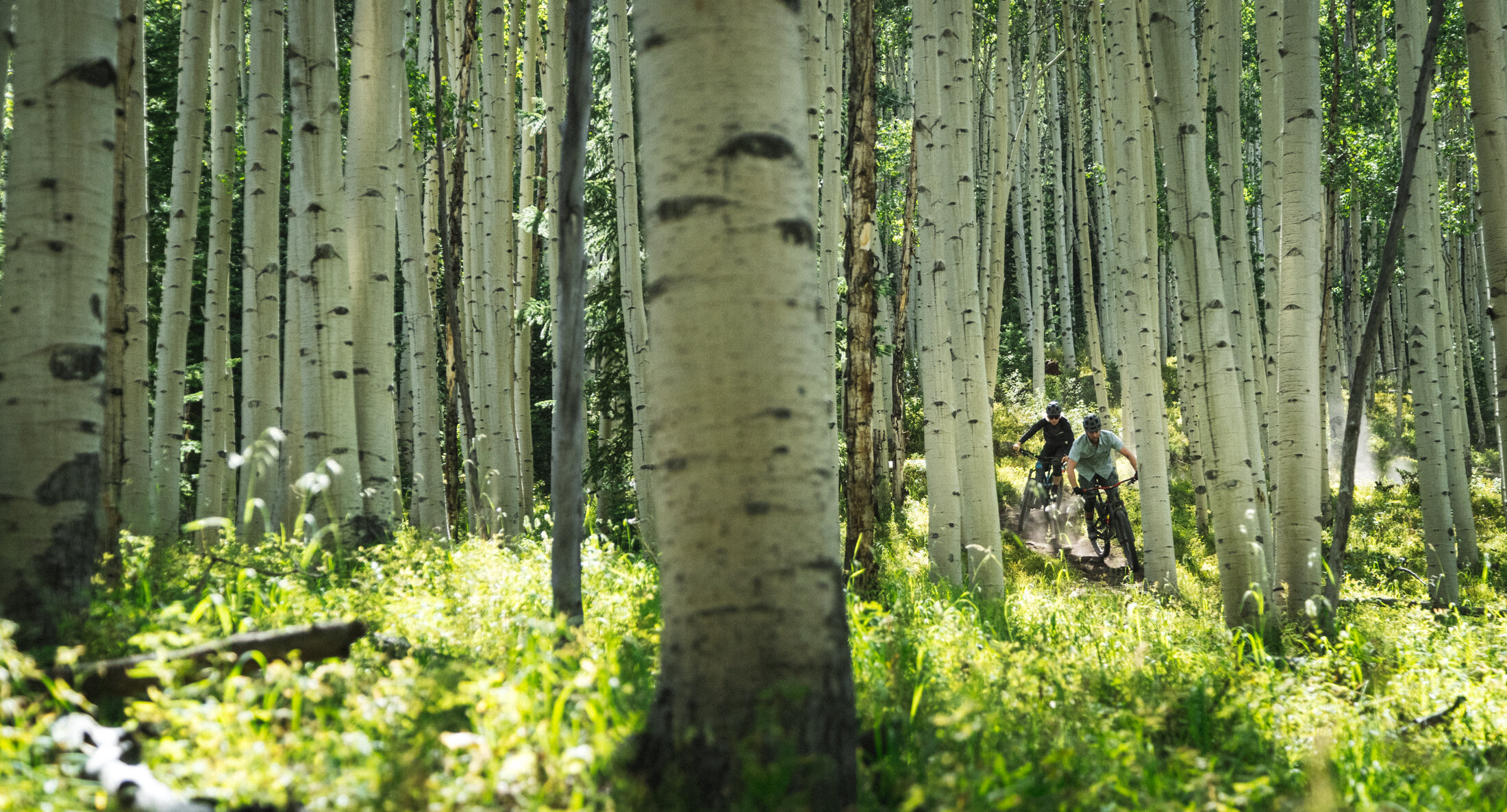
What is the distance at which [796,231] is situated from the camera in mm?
2230

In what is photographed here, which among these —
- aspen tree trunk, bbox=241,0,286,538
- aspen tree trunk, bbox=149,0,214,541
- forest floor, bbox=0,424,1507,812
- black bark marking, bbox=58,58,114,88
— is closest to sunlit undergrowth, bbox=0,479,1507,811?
forest floor, bbox=0,424,1507,812

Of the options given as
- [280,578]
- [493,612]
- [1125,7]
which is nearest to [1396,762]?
[493,612]

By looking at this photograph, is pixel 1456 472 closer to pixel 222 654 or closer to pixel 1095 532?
pixel 1095 532

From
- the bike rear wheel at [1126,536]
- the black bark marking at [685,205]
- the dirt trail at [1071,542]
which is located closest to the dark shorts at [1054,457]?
the dirt trail at [1071,542]

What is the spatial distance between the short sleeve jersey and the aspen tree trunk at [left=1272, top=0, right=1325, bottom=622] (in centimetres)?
421

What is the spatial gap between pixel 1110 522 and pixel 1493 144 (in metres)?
5.22

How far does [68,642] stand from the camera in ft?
8.98

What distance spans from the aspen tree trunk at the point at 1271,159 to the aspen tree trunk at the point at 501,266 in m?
6.50

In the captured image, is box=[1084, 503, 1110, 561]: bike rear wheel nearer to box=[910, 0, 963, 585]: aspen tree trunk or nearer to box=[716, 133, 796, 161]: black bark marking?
box=[910, 0, 963, 585]: aspen tree trunk

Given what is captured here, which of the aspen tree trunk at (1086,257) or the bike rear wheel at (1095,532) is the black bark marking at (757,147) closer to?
the bike rear wheel at (1095,532)

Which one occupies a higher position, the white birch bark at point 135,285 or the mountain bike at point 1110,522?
the white birch bark at point 135,285

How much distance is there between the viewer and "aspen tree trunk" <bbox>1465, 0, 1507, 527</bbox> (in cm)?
555

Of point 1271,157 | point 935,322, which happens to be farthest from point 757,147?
point 1271,157

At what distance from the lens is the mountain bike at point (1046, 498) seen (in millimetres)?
11414
